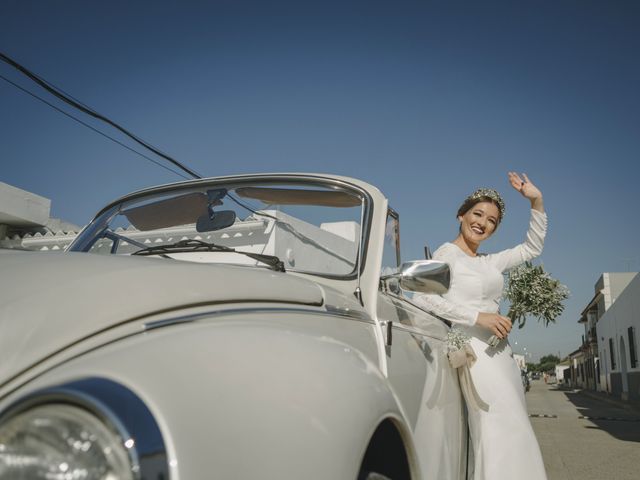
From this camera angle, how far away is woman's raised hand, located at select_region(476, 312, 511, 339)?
330 centimetres

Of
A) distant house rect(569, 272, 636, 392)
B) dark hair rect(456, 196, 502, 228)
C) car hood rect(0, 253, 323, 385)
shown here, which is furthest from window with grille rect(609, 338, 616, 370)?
car hood rect(0, 253, 323, 385)

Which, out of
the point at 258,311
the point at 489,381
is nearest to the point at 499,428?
the point at 489,381

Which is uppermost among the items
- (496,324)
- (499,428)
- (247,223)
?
(247,223)

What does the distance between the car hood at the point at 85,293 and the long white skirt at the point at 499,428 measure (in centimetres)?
198

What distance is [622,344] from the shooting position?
1102 inches

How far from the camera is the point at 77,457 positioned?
918 millimetres

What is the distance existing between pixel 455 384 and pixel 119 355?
7.44 feet

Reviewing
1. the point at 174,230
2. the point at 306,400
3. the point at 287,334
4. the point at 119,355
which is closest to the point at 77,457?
the point at 119,355

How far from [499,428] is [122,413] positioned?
2.69 m

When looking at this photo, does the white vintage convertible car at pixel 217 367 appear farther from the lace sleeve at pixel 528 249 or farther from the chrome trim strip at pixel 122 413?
the lace sleeve at pixel 528 249

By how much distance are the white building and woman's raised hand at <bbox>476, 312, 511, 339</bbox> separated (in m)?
21.1

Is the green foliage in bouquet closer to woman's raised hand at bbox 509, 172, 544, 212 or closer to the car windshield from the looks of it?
woman's raised hand at bbox 509, 172, 544, 212

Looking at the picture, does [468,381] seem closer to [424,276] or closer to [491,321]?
[491,321]

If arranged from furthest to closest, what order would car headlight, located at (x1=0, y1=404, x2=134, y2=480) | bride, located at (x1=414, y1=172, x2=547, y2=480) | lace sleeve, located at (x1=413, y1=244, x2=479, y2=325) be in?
lace sleeve, located at (x1=413, y1=244, x2=479, y2=325) → bride, located at (x1=414, y1=172, x2=547, y2=480) → car headlight, located at (x1=0, y1=404, x2=134, y2=480)
